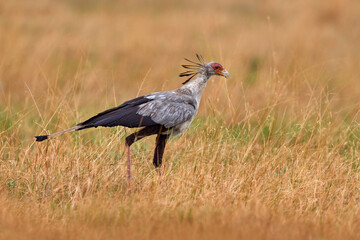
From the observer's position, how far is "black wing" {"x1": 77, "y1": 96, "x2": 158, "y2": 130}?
4.74 metres

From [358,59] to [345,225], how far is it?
6.93 meters

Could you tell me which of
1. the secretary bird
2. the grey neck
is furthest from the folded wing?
the grey neck

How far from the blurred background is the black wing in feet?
7.98

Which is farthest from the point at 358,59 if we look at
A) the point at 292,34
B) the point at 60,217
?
the point at 60,217

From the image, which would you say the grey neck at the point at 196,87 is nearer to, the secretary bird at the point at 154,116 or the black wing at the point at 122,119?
the secretary bird at the point at 154,116

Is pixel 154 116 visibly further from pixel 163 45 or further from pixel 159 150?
pixel 163 45

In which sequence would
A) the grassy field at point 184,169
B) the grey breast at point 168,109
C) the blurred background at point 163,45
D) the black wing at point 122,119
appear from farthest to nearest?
the blurred background at point 163,45 → the grey breast at point 168,109 → the black wing at point 122,119 → the grassy field at point 184,169

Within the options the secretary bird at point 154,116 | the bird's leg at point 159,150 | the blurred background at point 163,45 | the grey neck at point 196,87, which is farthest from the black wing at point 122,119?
the blurred background at point 163,45

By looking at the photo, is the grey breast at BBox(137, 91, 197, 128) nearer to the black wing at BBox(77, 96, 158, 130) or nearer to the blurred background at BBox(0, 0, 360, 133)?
the black wing at BBox(77, 96, 158, 130)

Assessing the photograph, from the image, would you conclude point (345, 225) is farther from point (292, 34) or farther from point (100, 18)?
point (100, 18)

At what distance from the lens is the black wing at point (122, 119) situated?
4738mm

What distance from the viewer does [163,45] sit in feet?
36.8

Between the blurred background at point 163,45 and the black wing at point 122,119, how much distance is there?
7.98ft

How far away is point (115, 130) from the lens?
18.9ft
